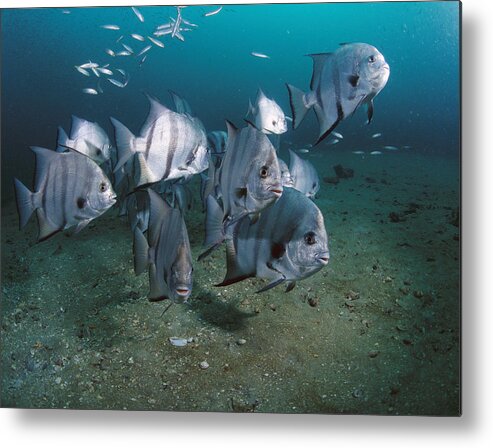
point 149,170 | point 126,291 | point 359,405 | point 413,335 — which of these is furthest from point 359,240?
point 149,170

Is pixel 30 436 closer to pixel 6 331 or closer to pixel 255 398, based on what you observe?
pixel 6 331

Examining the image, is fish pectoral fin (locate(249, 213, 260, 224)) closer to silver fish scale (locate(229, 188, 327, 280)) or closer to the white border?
silver fish scale (locate(229, 188, 327, 280))

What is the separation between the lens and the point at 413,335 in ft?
9.36

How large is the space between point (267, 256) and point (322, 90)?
0.90 m

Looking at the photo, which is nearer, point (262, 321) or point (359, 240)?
point (262, 321)

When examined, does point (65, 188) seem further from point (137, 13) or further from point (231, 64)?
point (231, 64)

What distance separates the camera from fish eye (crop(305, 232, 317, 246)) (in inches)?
79.7

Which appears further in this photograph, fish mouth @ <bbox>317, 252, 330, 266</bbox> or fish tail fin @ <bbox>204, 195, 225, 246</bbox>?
fish tail fin @ <bbox>204, 195, 225, 246</bbox>

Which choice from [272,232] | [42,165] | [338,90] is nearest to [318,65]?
[338,90]

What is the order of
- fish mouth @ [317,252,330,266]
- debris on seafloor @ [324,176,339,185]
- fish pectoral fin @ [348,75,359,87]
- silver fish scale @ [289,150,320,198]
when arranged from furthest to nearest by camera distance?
1. debris on seafloor @ [324,176,339,185]
2. silver fish scale @ [289,150,320,198]
3. fish pectoral fin @ [348,75,359,87]
4. fish mouth @ [317,252,330,266]

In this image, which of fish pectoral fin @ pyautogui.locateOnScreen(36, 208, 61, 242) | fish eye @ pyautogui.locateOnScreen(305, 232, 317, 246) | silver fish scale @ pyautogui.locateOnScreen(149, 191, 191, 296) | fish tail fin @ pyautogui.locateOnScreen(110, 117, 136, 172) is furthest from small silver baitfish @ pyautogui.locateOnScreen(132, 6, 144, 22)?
fish eye @ pyautogui.locateOnScreen(305, 232, 317, 246)

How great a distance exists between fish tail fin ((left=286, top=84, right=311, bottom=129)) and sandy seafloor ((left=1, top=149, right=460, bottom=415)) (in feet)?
3.58

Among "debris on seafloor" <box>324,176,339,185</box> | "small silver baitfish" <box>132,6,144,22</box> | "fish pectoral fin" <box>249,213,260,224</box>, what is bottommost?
"debris on seafloor" <box>324,176,339,185</box>

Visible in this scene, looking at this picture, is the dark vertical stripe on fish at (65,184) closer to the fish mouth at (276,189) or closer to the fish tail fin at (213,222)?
the fish tail fin at (213,222)
